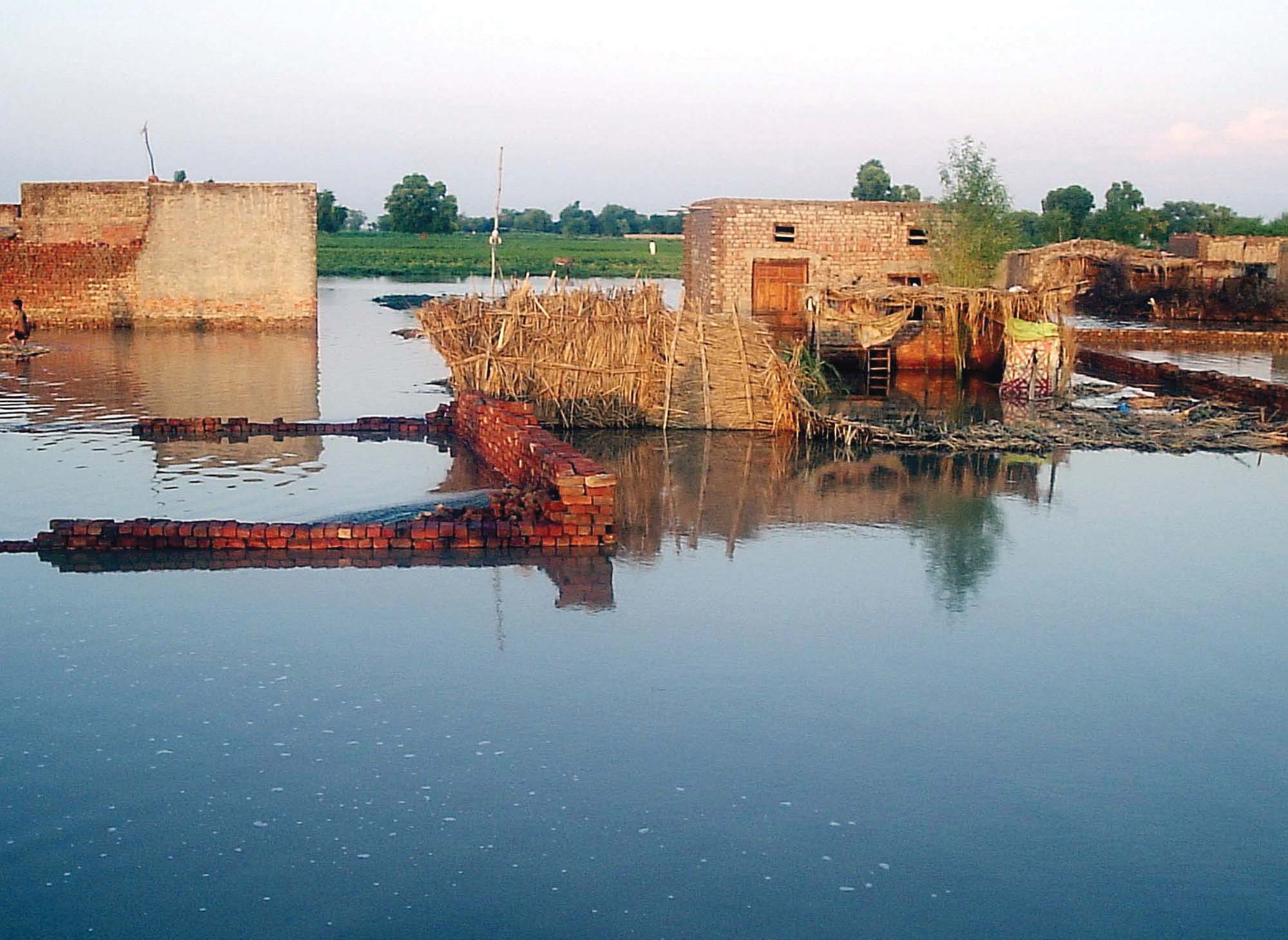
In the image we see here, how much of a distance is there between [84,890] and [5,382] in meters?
14.8

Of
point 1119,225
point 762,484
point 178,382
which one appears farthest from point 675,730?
point 1119,225

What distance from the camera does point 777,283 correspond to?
2584 centimetres

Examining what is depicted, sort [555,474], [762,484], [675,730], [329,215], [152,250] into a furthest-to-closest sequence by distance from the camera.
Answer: [329,215] → [152,250] → [762,484] → [555,474] → [675,730]

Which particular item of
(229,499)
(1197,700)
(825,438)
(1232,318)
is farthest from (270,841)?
(1232,318)

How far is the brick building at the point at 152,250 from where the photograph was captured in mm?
26156

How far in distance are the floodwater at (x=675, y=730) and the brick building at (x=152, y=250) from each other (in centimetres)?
1569

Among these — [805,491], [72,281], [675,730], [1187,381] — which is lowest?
[675,730]

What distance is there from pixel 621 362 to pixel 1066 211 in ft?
185

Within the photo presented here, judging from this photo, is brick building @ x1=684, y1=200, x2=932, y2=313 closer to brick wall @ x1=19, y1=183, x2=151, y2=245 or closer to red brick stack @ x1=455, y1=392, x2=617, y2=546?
brick wall @ x1=19, y1=183, x2=151, y2=245

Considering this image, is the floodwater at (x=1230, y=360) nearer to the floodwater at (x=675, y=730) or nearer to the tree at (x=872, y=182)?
Result: the floodwater at (x=675, y=730)

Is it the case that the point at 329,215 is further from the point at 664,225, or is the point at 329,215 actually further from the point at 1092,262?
the point at 1092,262

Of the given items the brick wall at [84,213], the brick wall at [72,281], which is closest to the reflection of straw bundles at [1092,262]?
the brick wall at [84,213]

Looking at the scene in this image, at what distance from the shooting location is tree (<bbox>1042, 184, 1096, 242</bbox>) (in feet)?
197

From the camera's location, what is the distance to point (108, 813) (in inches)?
210
